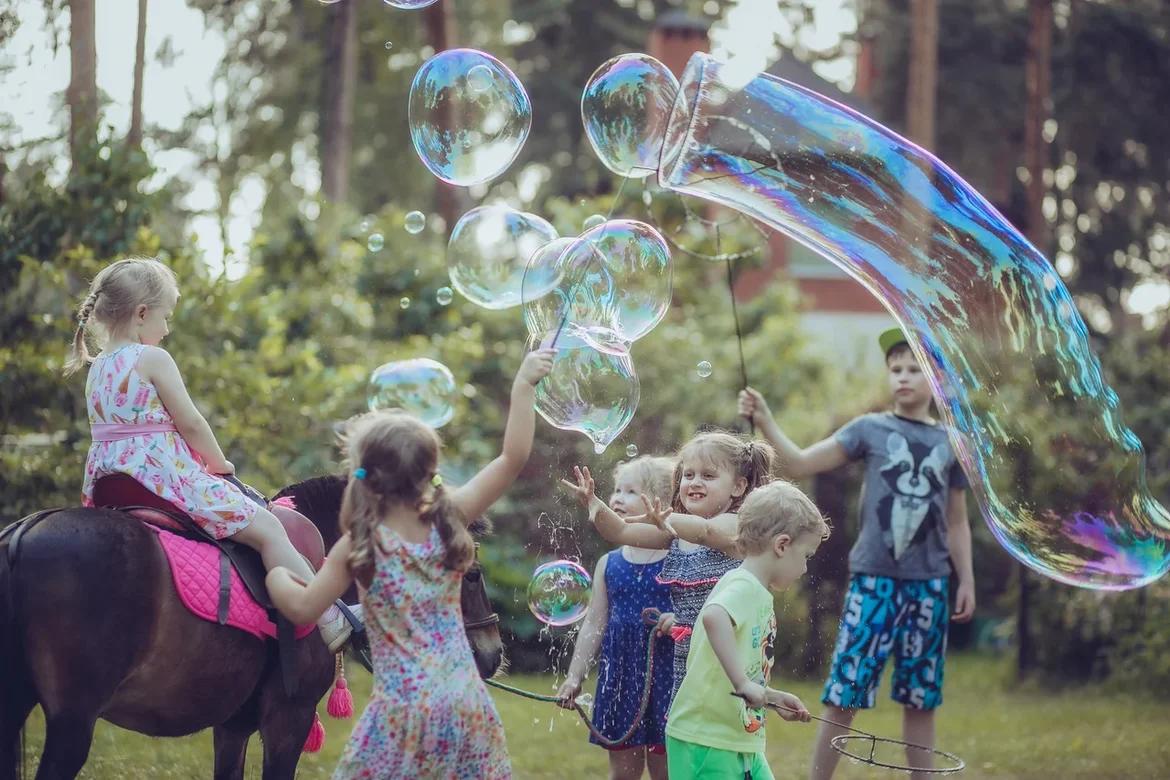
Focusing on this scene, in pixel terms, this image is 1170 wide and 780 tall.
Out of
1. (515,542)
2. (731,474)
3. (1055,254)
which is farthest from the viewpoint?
(1055,254)

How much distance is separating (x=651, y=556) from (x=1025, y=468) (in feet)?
4.47

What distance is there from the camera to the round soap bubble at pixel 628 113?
5227 mm

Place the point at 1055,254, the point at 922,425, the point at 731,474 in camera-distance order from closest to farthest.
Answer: the point at 731,474
the point at 922,425
the point at 1055,254

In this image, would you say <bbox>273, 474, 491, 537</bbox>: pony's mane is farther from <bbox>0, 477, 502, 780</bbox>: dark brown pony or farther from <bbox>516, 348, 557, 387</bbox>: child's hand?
<bbox>516, 348, 557, 387</bbox>: child's hand

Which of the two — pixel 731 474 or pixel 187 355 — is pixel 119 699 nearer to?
pixel 731 474

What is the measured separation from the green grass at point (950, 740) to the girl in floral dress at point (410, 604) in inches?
101

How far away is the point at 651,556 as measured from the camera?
4500 millimetres

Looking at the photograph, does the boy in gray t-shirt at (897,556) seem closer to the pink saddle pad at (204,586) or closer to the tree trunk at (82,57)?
the pink saddle pad at (204,586)

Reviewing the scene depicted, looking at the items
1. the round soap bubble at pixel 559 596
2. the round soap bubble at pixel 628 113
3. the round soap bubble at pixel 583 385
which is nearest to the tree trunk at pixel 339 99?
the round soap bubble at pixel 628 113

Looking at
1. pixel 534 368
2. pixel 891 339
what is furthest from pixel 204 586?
pixel 891 339

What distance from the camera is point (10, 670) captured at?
372 centimetres

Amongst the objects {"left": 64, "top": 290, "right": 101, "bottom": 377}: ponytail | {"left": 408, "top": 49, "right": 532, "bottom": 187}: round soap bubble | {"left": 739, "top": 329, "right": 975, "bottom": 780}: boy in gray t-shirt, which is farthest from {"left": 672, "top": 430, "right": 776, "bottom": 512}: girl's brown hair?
{"left": 64, "top": 290, "right": 101, "bottom": 377}: ponytail

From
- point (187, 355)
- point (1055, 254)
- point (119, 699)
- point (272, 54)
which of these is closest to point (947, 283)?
point (119, 699)

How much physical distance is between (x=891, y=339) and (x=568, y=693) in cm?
215
